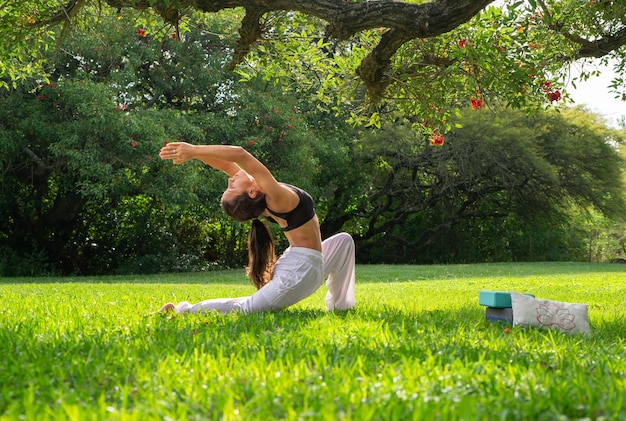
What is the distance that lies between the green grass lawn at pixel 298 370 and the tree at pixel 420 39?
2686mm

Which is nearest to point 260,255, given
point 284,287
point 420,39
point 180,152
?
point 284,287

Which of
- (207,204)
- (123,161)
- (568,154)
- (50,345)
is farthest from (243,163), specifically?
(568,154)

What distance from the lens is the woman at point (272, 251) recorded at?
471cm

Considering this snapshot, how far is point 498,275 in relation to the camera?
14.2 meters

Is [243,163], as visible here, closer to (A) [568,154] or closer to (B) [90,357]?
(B) [90,357]

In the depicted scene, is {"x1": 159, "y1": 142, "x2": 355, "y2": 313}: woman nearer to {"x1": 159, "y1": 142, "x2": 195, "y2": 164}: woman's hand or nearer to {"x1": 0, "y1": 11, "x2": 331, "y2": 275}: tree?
{"x1": 159, "y1": 142, "x2": 195, "y2": 164}: woman's hand

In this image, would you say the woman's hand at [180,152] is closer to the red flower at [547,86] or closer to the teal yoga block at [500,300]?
the teal yoga block at [500,300]

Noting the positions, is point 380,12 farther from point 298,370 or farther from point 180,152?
point 298,370

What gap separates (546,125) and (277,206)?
1821cm

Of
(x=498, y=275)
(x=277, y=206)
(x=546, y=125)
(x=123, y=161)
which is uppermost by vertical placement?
(x=546, y=125)

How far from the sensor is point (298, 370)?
260 cm

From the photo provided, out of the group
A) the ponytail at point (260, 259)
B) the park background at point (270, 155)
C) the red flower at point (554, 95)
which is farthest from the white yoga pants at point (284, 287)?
the red flower at point (554, 95)

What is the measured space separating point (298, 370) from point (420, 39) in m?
5.37

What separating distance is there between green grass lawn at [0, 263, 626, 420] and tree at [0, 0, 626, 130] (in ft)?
8.81
